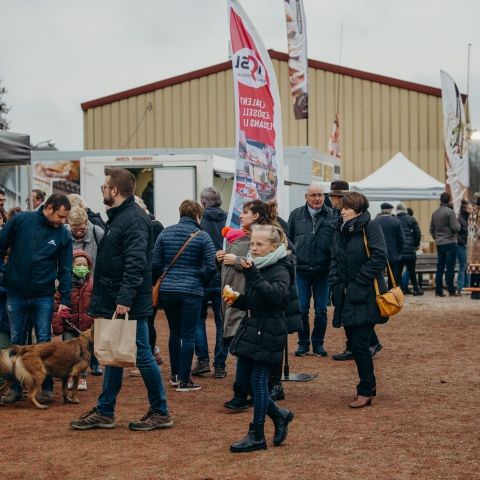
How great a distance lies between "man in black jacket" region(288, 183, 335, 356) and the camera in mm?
10922

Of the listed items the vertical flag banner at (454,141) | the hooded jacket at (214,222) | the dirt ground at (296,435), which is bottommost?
the dirt ground at (296,435)

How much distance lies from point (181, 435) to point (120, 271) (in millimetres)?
1220

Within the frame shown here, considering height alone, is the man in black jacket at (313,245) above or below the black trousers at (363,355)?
above

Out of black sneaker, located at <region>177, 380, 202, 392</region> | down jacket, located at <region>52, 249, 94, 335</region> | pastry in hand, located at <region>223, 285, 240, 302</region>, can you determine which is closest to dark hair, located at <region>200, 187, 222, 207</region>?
down jacket, located at <region>52, 249, 94, 335</region>

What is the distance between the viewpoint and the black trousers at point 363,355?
26.7 feet

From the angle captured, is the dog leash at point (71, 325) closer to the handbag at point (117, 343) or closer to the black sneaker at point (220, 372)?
the black sneaker at point (220, 372)

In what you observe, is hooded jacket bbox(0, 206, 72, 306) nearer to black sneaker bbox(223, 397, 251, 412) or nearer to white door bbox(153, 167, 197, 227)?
black sneaker bbox(223, 397, 251, 412)

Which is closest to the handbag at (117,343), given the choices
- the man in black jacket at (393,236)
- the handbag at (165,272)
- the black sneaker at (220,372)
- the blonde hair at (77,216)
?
the handbag at (165,272)

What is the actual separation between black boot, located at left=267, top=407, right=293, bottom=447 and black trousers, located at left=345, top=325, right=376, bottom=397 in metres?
1.64

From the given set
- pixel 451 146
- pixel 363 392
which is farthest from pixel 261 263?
pixel 451 146

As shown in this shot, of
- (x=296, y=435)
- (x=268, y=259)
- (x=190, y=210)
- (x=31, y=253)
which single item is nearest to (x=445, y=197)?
(x=190, y=210)

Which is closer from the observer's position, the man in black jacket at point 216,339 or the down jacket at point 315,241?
the man in black jacket at point 216,339

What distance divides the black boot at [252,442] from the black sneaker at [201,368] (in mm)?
3358

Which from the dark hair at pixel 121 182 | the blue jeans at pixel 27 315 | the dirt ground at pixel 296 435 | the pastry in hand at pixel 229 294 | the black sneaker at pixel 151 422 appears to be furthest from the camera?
the blue jeans at pixel 27 315
